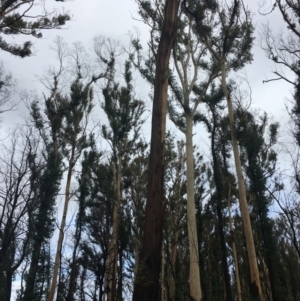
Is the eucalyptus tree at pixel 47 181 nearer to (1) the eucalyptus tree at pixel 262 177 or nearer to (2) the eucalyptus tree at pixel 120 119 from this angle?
(2) the eucalyptus tree at pixel 120 119

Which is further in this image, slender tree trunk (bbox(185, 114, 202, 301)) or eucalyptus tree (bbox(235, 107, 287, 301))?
eucalyptus tree (bbox(235, 107, 287, 301))

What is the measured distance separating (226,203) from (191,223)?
9593 millimetres

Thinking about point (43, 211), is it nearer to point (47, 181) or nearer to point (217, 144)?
point (47, 181)

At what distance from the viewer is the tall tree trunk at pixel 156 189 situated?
5.17 meters

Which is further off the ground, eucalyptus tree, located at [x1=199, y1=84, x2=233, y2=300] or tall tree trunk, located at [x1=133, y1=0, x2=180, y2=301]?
eucalyptus tree, located at [x1=199, y1=84, x2=233, y2=300]

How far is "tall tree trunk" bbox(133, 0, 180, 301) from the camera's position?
5168mm

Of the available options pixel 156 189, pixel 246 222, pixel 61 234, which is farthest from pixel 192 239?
pixel 61 234

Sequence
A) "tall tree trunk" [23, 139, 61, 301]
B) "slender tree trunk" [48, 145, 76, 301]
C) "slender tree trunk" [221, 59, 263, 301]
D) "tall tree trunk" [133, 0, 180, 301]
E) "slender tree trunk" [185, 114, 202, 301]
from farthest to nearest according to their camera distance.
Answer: "tall tree trunk" [23, 139, 61, 301], "slender tree trunk" [48, 145, 76, 301], "slender tree trunk" [221, 59, 263, 301], "slender tree trunk" [185, 114, 202, 301], "tall tree trunk" [133, 0, 180, 301]

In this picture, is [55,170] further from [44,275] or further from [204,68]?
[204,68]

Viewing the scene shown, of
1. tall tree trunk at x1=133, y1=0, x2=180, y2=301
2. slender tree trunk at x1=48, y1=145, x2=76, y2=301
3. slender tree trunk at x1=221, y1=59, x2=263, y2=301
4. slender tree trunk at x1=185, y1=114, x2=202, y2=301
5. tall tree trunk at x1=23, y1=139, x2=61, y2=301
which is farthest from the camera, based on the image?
tall tree trunk at x1=23, y1=139, x2=61, y2=301

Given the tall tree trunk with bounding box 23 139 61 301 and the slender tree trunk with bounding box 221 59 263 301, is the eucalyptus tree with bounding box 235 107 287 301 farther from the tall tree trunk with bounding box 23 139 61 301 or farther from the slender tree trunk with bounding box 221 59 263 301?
the tall tree trunk with bounding box 23 139 61 301

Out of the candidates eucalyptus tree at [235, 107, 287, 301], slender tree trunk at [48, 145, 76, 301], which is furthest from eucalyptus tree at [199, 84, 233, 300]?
slender tree trunk at [48, 145, 76, 301]

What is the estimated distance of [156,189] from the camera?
20.0 ft

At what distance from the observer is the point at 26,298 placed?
12508mm
